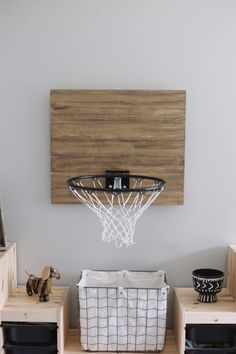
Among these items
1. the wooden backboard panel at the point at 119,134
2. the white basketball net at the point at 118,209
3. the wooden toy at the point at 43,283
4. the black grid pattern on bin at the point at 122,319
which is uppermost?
the wooden backboard panel at the point at 119,134

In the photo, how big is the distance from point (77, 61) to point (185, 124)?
71 cm

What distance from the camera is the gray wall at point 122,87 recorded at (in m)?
2.66

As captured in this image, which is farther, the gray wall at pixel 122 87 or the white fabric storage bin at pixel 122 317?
the gray wall at pixel 122 87

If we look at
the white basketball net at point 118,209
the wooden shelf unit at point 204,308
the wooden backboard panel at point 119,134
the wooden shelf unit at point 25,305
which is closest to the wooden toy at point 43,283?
the wooden shelf unit at point 25,305

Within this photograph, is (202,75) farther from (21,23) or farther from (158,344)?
(158,344)

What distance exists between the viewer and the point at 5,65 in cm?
270

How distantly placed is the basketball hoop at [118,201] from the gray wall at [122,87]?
0.25 feet

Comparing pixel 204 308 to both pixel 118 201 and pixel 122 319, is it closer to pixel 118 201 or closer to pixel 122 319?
pixel 122 319

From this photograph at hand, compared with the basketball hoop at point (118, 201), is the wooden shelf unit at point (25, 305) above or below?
below

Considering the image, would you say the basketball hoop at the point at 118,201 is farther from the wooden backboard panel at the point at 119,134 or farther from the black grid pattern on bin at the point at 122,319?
the black grid pattern on bin at the point at 122,319

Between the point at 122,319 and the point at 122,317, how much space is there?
0.01 meters

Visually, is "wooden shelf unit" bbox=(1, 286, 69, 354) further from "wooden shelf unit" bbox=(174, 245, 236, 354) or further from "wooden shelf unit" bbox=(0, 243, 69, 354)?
"wooden shelf unit" bbox=(174, 245, 236, 354)

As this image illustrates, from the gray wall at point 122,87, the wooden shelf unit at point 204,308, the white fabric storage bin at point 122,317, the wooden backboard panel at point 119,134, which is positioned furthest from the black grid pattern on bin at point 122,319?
the wooden backboard panel at point 119,134

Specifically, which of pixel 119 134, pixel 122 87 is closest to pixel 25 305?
pixel 119 134
